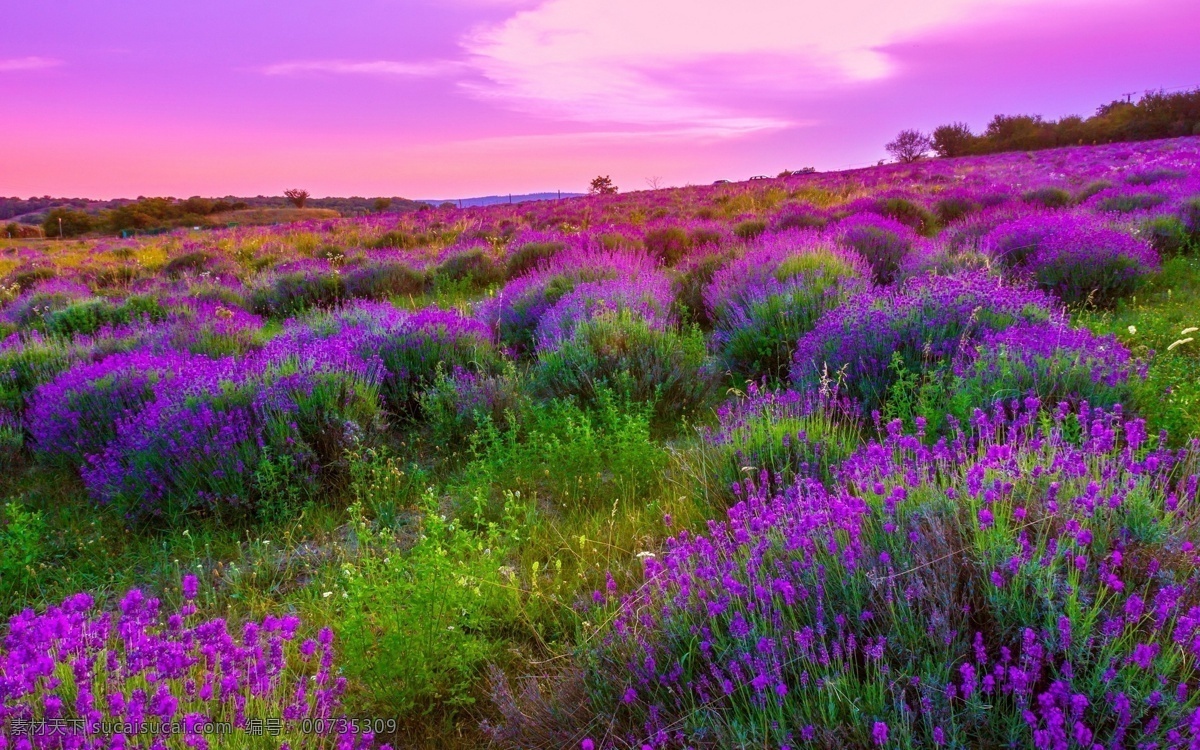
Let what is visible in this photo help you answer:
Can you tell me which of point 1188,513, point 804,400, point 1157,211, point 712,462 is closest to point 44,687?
point 712,462

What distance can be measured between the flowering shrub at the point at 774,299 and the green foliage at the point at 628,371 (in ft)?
2.07

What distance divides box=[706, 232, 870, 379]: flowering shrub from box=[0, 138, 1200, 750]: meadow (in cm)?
6

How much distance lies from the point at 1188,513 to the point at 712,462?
201cm

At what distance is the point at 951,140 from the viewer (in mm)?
47750

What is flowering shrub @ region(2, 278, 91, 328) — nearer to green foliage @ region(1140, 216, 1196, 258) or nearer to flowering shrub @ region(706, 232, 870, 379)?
flowering shrub @ region(706, 232, 870, 379)

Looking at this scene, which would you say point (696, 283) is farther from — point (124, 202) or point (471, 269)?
point (124, 202)

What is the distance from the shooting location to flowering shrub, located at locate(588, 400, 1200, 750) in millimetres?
1585

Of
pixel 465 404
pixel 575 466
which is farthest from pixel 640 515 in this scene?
pixel 465 404

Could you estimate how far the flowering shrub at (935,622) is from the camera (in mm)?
1585

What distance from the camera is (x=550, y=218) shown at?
1950 centimetres

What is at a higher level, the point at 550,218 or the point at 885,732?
the point at 550,218

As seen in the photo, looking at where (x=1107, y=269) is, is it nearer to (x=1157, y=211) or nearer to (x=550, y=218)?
(x=1157, y=211)

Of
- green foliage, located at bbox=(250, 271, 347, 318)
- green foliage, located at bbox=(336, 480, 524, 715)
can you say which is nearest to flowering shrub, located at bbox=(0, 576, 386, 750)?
green foliage, located at bbox=(336, 480, 524, 715)

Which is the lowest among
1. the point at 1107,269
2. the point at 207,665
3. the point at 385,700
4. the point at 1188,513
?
the point at 385,700
